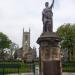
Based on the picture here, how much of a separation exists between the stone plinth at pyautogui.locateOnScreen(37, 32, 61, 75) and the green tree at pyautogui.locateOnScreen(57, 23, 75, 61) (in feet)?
150

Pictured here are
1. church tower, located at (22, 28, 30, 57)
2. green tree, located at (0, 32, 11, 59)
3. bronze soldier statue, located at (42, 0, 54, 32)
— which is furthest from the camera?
church tower, located at (22, 28, 30, 57)

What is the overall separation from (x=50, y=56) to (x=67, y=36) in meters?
47.5

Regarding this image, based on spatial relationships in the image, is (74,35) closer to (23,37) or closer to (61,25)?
(61,25)

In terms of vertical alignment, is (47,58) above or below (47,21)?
below

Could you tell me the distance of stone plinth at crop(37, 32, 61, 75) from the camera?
1617 cm

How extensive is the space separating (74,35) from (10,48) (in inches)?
1690

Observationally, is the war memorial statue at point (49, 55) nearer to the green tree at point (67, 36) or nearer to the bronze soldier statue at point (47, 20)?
the bronze soldier statue at point (47, 20)

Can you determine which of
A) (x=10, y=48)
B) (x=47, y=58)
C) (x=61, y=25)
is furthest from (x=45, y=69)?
(x=10, y=48)

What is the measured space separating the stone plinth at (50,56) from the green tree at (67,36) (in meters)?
45.8

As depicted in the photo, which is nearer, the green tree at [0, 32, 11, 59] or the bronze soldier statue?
the bronze soldier statue

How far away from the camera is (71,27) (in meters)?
65.0

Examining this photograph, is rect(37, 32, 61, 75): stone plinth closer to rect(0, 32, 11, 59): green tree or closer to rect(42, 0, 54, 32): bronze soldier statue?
rect(42, 0, 54, 32): bronze soldier statue

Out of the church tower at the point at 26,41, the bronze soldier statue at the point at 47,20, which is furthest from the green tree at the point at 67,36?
the church tower at the point at 26,41

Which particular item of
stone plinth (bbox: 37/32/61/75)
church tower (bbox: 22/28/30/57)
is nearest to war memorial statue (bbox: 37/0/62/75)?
stone plinth (bbox: 37/32/61/75)
